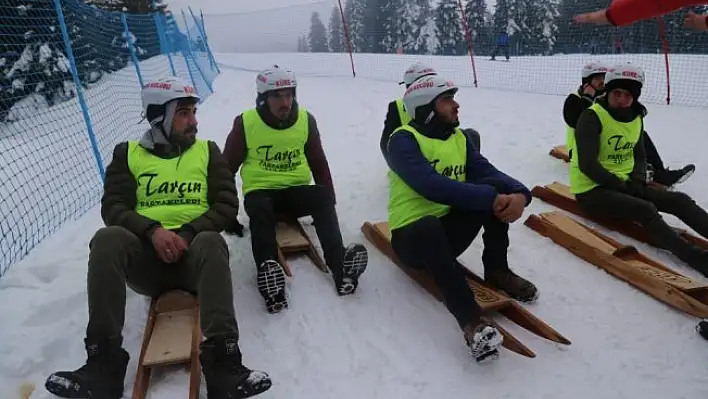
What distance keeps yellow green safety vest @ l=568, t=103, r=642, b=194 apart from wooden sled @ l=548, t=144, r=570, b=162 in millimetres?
1746

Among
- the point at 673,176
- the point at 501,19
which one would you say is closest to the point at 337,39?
the point at 501,19

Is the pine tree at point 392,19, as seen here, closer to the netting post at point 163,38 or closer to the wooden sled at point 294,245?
the netting post at point 163,38

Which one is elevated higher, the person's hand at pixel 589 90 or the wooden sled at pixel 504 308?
the person's hand at pixel 589 90

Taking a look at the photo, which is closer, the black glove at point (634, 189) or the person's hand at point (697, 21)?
the person's hand at point (697, 21)

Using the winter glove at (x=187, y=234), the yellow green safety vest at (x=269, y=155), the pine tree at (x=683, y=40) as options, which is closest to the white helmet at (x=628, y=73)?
the yellow green safety vest at (x=269, y=155)

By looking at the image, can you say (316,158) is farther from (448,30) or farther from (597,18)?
(448,30)

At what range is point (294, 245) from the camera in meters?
3.89

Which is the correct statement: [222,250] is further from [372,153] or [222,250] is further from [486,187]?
[372,153]

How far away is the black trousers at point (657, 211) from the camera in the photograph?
378 centimetres

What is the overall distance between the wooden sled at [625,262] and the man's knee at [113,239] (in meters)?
3.23

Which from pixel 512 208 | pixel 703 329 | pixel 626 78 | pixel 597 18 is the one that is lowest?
pixel 703 329

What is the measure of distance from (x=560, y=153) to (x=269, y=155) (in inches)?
158

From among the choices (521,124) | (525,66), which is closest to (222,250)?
(521,124)

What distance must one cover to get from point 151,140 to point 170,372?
1.39 metres
